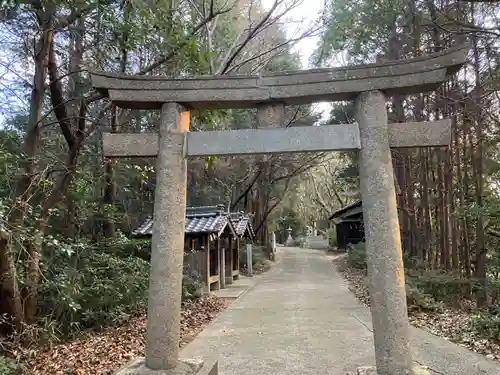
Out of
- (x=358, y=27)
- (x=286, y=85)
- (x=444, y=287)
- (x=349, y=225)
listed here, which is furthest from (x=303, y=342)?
(x=349, y=225)

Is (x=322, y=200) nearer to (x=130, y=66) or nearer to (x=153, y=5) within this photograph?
(x=130, y=66)

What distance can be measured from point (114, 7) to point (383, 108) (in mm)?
3983

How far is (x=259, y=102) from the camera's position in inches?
176

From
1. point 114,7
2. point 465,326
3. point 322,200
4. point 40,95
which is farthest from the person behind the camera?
point 322,200

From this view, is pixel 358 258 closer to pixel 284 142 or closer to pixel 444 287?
pixel 444 287

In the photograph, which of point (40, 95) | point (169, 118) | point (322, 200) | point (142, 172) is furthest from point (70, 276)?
point (322, 200)

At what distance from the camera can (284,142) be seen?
14.1ft

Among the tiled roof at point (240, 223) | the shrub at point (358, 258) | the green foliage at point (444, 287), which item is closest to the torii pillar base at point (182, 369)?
the green foliage at point (444, 287)

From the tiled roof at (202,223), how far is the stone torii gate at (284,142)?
952cm

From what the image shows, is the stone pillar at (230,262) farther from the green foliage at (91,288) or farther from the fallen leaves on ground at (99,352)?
the fallen leaves on ground at (99,352)

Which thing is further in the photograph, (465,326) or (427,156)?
(427,156)

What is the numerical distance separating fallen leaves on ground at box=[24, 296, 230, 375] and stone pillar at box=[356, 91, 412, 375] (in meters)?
3.71

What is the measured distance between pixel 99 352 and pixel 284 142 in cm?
467

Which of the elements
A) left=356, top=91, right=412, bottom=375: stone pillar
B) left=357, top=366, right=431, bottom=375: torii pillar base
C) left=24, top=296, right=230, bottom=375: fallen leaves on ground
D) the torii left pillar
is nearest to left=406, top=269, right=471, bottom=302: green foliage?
left=24, top=296, right=230, bottom=375: fallen leaves on ground
